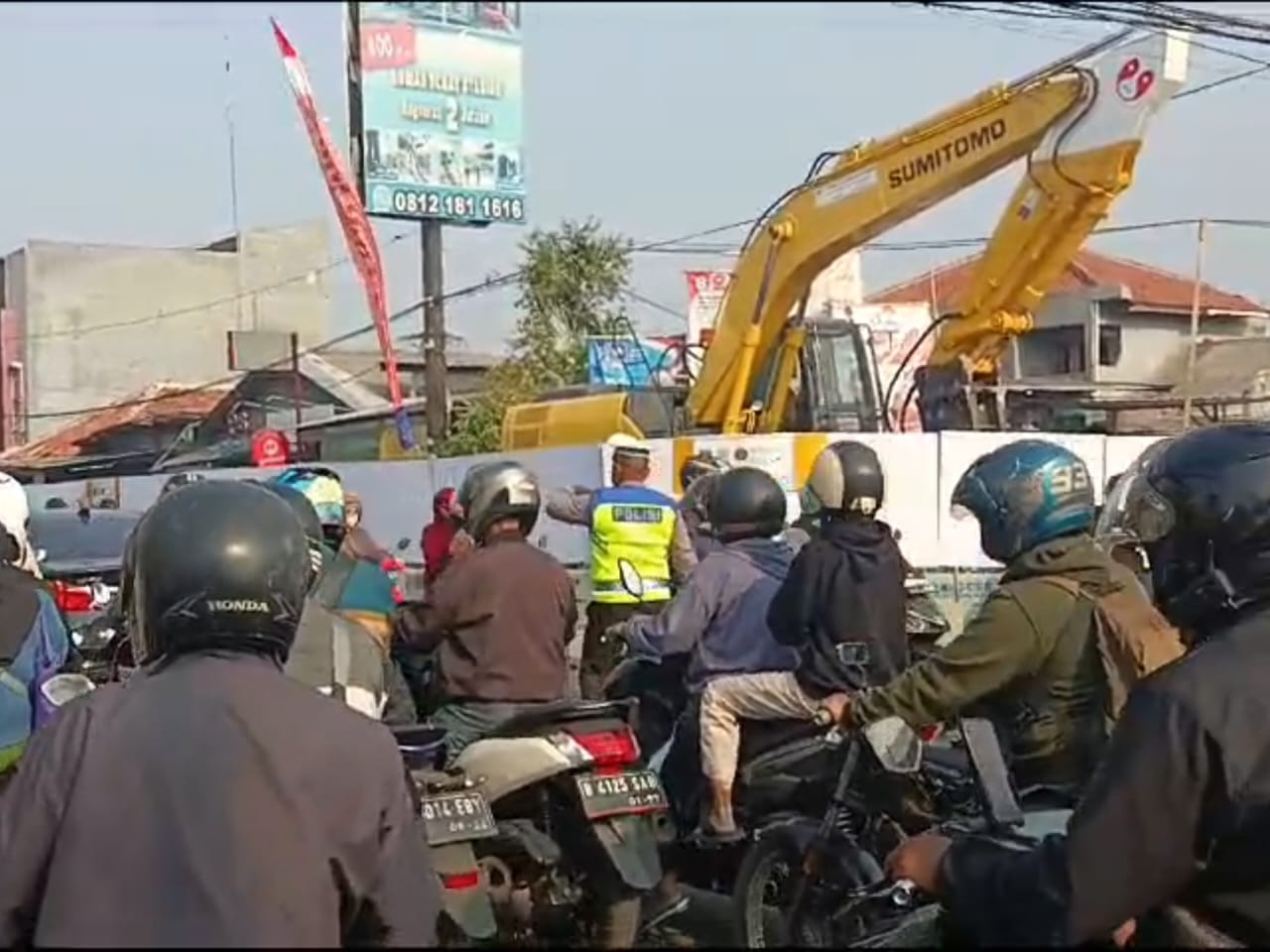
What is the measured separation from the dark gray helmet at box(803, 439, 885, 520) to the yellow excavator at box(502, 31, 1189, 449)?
29.2 ft

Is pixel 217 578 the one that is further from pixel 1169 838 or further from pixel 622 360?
pixel 622 360

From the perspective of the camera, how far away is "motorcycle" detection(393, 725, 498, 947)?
5590mm

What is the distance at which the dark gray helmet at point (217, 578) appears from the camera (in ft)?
9.98

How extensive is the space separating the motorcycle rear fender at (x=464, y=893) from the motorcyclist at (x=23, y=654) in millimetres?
1215

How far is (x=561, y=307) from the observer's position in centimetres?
3102

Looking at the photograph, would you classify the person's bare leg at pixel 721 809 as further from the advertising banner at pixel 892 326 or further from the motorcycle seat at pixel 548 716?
the advertising banner at pixel 892 326

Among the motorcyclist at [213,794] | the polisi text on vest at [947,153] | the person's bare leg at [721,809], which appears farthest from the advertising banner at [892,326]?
the motorcyclist at [213,794]

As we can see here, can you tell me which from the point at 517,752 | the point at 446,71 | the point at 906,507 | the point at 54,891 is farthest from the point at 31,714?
the point at 446,71

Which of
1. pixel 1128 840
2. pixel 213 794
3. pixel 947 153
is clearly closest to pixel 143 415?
pixel 947 153

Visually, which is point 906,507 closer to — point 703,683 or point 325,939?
A: point 703,683

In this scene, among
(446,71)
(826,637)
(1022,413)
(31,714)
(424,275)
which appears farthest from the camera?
(446,71)

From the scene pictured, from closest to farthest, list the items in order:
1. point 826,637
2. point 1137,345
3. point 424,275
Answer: point 826,637 < point 424,275 < point 1137,345

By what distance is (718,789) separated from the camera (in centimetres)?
680

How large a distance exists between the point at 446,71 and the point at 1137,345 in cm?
1222
